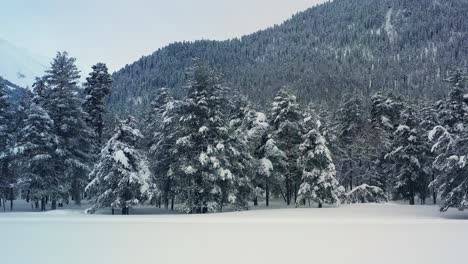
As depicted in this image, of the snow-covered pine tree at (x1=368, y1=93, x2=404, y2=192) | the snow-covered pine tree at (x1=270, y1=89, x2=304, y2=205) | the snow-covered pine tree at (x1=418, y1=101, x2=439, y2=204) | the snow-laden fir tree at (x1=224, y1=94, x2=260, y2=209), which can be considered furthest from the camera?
the snow-covered pine tree at (x1=368, y1=93, x2=404, y2=192)

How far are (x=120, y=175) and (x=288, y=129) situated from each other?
17.2 meters

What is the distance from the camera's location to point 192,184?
35.6m

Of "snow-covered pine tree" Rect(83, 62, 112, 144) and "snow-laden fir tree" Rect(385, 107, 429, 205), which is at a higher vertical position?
"snow-covered pine tree" Rect(83, 62, 112, 144)

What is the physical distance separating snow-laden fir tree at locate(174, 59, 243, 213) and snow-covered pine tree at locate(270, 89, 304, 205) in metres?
7.26

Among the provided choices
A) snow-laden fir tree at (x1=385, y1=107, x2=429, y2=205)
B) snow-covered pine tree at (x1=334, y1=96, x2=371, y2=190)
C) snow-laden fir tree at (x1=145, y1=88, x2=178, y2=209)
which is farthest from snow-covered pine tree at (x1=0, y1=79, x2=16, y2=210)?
snow-laden fir tree at (x1=385, y1=107, x2=429, y2=205)

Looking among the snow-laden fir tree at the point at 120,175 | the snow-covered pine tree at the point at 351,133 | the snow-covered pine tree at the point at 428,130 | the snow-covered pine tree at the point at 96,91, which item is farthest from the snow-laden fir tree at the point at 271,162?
the snow-covered pine tree at the point at 96,91

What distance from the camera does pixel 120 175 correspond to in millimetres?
35500

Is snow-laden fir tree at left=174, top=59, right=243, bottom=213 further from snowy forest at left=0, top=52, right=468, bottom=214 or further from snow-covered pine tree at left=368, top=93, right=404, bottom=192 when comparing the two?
snow-covered pine tree at left=368, top=93, right=404, bottom=192

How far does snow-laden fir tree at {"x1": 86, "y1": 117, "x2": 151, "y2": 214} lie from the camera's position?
35.4 metres

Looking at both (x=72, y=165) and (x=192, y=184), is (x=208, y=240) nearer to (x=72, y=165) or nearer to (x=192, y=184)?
(x=192, y=184)

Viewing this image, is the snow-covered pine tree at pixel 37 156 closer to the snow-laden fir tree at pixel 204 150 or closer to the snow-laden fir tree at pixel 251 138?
the snow-laden fir tree at pixel 204 150

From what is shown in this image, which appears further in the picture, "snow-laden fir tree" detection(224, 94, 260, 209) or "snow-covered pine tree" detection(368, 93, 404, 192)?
"snow-covered pine tree" detection(368, 93, 404, 192)

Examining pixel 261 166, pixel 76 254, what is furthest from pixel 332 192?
pixel 76 254

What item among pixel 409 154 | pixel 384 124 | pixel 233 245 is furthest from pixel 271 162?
pixel 233 245
